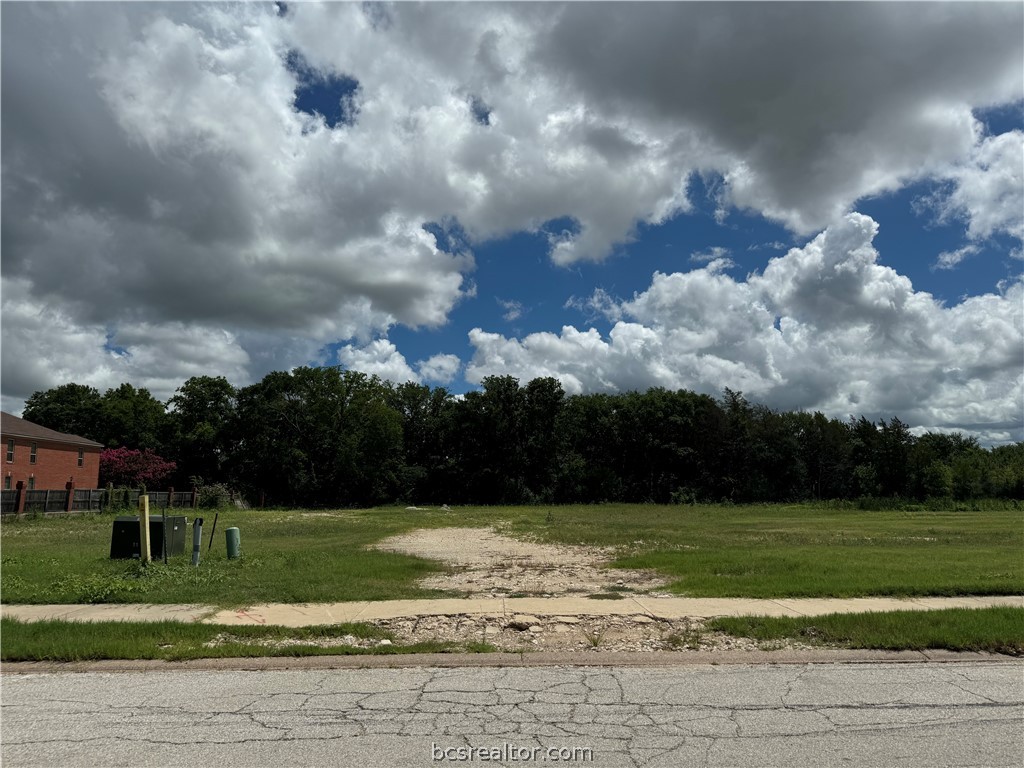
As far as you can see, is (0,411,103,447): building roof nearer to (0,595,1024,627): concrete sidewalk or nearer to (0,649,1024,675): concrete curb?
(0,595,1024,627): concrete sidewalk

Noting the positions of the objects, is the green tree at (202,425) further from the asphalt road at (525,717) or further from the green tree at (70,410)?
the asphalt road at (525,717)

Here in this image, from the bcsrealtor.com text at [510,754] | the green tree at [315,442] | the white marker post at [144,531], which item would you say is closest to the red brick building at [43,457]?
the green tree at [315,442]

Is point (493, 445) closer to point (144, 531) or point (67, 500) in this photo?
point (67, 500)

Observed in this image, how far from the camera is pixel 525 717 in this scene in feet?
18.5

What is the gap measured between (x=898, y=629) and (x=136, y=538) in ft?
48.7

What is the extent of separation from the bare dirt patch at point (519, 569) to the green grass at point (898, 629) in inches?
131

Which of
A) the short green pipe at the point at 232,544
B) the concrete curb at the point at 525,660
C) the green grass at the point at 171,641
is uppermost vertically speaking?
the short green pipe at the point at 232,544

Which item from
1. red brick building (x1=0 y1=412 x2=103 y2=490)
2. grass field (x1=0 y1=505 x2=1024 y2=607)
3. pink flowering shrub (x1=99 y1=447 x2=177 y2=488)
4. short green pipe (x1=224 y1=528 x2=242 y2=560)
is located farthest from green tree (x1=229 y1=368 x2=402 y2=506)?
short green pipe (x1=224 y1=528 x2=242 y2=560)

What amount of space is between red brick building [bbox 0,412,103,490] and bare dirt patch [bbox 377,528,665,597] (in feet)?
131

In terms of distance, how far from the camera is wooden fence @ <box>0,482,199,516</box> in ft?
116

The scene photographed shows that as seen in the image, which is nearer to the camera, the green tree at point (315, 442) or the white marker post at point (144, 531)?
the white marker post at point (144, 531)

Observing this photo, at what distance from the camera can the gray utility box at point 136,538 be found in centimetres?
1476

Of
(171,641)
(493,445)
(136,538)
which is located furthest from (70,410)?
(171,641)

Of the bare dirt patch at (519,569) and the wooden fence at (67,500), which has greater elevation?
the wooden fence at (67,500)
